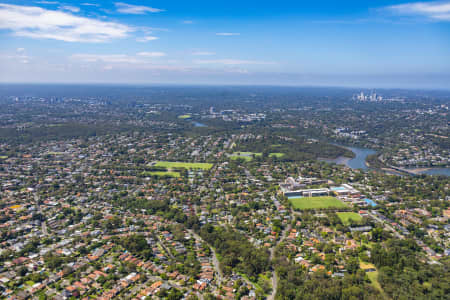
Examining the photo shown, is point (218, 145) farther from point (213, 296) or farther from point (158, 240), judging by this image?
point (213, 296)

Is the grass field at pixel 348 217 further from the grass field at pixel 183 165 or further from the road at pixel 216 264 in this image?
the grass field at pixel 183 165


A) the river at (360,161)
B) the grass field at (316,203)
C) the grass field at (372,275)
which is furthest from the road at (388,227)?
the river at (360,161)

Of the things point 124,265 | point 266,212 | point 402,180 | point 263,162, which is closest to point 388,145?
point 402,180

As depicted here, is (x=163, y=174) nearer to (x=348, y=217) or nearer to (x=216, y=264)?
(x=216, y=264)

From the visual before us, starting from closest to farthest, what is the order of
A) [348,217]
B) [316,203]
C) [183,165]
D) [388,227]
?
[388,227]
[348,217]
[316,203]
[183,165]

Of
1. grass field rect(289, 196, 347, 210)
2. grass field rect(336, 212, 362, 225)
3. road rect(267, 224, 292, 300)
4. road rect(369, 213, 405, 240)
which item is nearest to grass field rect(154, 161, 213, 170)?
grass field rect(289, 196, 347, 210)

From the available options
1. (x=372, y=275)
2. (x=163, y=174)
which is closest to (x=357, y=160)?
(x=163, y=174)
